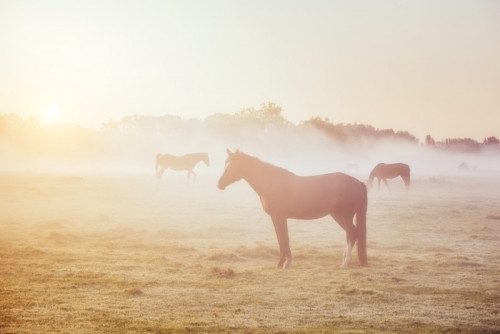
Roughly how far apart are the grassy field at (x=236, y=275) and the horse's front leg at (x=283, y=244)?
39 cm

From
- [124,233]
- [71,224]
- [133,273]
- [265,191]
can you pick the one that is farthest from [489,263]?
[71,224]

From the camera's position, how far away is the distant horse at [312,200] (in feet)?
47.1

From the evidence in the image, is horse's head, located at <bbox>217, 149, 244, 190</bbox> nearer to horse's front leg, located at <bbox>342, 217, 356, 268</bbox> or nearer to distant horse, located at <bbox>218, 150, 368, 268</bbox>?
distant horse, located at <bbox>218, 150, 368, 268</bbox>

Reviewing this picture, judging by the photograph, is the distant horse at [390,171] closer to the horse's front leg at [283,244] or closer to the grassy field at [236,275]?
the grassy field at [236,275]

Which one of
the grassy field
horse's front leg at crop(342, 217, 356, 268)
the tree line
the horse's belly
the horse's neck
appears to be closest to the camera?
the grassy field

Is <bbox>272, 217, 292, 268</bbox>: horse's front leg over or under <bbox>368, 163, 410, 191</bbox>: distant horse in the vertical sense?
under

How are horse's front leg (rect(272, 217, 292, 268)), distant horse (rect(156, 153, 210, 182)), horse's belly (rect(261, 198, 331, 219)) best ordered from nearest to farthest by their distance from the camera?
horse's front leg (rect(272, 217, 292, 268)) → horse's belly (rect(261, 198, 331, 219)) → distant horse (rect(156, 153, 210, 182))

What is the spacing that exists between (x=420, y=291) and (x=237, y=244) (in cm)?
799

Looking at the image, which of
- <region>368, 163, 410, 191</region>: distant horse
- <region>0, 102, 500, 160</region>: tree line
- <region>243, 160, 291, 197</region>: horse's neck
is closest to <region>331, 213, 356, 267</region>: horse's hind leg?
<region>243, 160, 291, 197</region>: horse's neck

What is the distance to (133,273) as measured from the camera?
1339cm

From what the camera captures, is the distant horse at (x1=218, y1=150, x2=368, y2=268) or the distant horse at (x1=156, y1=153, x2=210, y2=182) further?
the distant horse at (x1=156, y1=153, x2=210, y2=182)

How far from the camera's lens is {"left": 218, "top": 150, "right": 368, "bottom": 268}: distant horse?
14344 millimetres

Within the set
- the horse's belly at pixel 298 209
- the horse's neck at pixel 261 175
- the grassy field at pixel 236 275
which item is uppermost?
the horse's neck at pixel 261 175

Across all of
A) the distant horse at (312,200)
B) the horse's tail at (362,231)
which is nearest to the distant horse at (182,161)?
the distant horse at (312,200)
